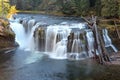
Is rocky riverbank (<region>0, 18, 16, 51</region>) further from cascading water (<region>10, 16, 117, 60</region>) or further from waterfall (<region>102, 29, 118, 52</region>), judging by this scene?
waterfall (<region>102, 29, 118, 52</region>)

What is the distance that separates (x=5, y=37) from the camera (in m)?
33.8

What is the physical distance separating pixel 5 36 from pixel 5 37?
124 mm

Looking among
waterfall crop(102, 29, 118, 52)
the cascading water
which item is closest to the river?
the cascading water

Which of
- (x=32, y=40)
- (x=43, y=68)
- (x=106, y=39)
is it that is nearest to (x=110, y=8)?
(x=106, y=39)

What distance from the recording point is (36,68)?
1042 inches

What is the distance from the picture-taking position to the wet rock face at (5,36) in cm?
3356

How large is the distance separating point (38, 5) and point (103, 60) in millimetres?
48608

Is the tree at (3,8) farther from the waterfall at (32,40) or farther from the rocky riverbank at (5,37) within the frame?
the waterfall at (32,40)

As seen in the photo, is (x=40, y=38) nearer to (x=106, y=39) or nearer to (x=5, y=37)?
(x=5, y=37)

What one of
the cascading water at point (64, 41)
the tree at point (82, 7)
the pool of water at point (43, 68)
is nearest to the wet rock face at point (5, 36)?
the cascading water at point (64, 41)

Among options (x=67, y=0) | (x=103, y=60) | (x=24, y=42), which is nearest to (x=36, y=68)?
(x=103, y=60)

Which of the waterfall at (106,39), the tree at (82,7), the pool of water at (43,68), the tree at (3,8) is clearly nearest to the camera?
the pool of water at (43,68)

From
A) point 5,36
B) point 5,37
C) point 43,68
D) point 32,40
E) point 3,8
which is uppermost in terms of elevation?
point 3,8

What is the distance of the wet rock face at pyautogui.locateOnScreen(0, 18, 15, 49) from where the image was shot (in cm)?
3356
